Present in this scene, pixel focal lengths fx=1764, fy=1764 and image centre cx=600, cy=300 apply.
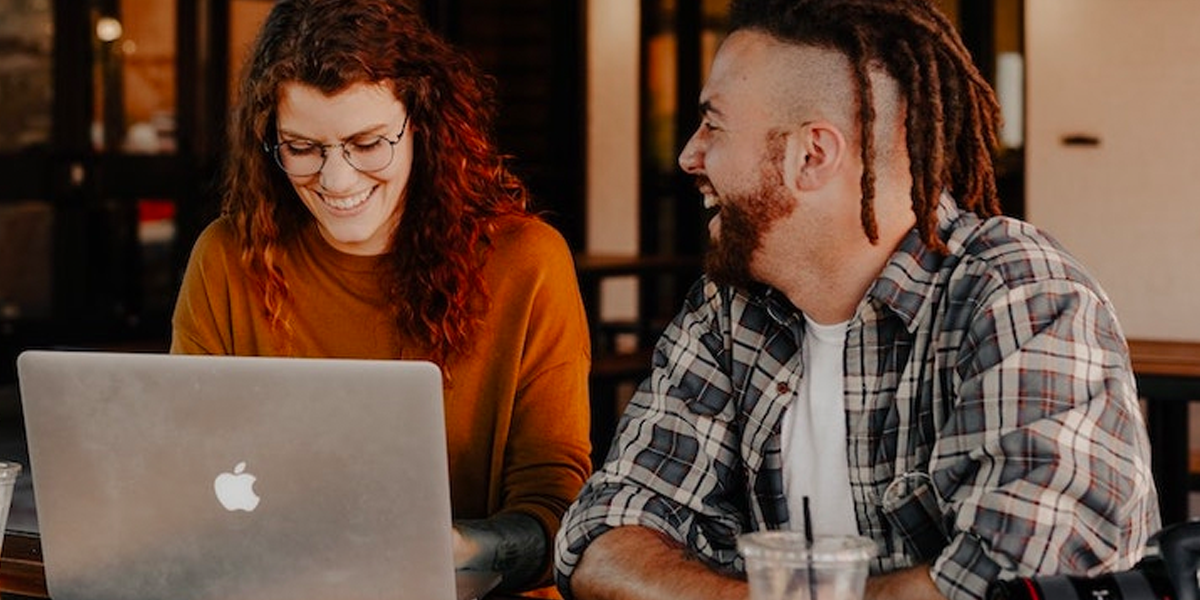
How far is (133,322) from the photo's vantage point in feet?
23.0

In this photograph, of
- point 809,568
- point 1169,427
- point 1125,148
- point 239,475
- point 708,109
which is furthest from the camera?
point 1125,148

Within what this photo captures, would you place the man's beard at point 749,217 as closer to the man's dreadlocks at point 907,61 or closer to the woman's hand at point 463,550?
the man's dreadlocks at point 907,61

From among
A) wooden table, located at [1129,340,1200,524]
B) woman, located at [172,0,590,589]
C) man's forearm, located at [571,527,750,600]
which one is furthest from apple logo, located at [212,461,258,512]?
wooden table, located at [1129,340,1200,524]

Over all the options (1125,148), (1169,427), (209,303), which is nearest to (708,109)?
(209,303)

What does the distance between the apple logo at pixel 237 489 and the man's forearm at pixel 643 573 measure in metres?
0.40

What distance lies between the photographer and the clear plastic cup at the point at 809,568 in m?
1.34

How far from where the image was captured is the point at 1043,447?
5.10ft

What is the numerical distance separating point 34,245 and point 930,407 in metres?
5.54

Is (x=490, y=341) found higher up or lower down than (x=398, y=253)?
lower down

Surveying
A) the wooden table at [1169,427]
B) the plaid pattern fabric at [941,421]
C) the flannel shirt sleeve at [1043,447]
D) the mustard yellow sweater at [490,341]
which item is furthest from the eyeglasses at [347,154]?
the wooden table at [1169,427]

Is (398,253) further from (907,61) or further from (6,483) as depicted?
(907,61)

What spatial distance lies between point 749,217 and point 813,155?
90 mm

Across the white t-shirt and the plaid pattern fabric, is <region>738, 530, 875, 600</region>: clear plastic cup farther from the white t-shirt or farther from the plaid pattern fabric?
the white t-shirt

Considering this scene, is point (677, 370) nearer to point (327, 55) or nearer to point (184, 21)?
point (327, 55)
